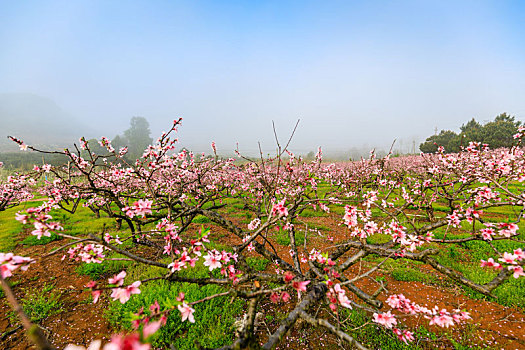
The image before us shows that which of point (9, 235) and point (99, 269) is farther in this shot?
point (9, 235)

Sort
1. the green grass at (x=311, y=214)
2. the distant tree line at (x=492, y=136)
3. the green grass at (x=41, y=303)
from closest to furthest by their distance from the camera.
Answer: the green grass at (x=41, y=303), the green grass at (x=311, y=214), the distant tree line at (x=492, y=136)

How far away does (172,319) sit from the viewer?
356 cm

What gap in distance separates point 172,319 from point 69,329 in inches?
70.9

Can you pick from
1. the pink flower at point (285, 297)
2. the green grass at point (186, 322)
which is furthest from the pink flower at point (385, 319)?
the green grass at point (186, 322)

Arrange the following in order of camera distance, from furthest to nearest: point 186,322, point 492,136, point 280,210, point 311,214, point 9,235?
1. point 492,136
2. point 311,214
3. point 9,235
4. point 186,322
5. point 280,210

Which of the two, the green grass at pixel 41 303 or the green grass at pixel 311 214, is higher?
the green grass at pixel 41 303

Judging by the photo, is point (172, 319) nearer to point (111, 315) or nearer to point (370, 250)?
point (111, 315)

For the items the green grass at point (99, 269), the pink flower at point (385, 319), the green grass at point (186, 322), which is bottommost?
the green grass at point (99, 269)

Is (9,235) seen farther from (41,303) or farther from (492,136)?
(492,136)

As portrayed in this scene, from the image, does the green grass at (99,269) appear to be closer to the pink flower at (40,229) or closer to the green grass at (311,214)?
the pink flower at (40,229)

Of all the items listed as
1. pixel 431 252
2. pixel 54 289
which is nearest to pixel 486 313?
pixel 431 252

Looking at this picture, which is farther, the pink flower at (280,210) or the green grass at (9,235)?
the green grass at (9,235)

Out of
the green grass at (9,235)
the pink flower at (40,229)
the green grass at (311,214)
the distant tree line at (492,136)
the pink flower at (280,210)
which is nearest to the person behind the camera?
the pink flower at (40,229)

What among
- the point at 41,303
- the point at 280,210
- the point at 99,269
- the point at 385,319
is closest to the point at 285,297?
the point at 280,210
